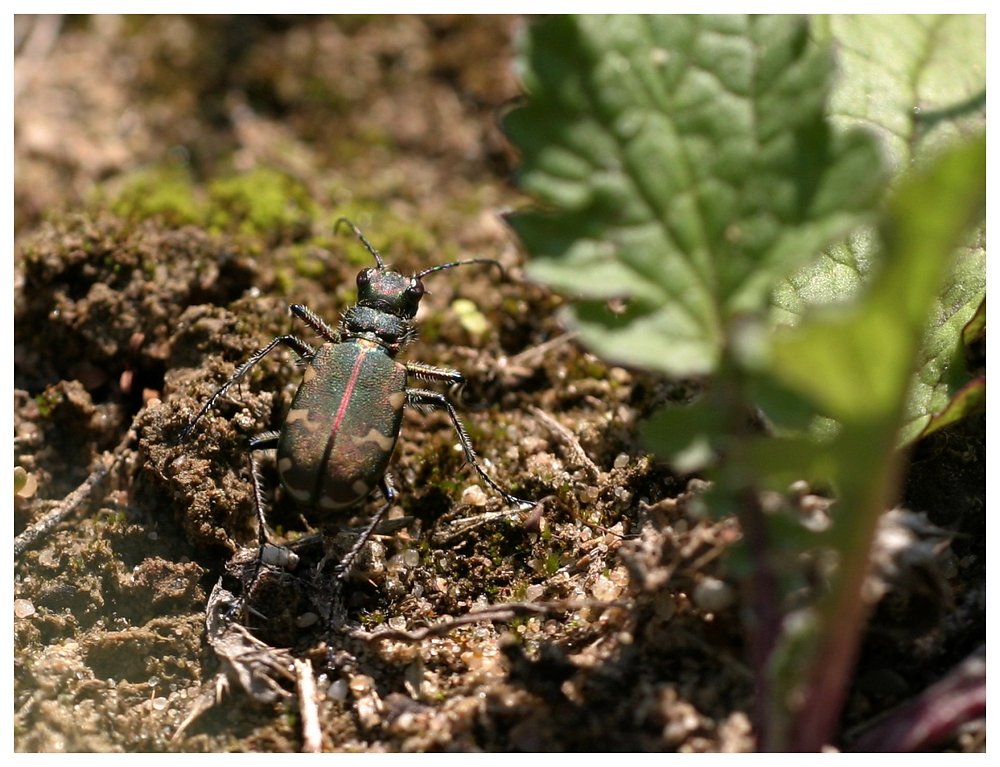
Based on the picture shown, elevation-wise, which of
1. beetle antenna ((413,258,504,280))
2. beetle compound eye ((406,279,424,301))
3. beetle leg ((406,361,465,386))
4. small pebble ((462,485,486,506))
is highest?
beetle antenna ((413,258,504,280))

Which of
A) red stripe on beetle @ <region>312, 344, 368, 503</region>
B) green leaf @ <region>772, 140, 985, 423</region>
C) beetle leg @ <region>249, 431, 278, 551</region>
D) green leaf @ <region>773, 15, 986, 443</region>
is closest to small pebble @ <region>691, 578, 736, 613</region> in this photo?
green leaf @ <region>773, 15, 986, 443</region>

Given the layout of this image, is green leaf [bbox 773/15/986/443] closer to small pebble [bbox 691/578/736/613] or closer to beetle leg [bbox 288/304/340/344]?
small pebble [bbox 691/578/736/613]

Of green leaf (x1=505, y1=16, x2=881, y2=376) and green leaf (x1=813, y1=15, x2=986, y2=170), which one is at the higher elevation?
green leaf (x1=813, y1=15, x2=986, y2=170)

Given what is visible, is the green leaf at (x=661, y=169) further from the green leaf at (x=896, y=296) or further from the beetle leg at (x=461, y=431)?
the beetle leg at (x=461, y=431)

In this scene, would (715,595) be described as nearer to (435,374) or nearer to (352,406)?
(352,406)

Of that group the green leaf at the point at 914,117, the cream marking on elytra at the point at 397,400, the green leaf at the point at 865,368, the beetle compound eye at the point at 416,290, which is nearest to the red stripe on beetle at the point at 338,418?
the cream marking on elytra at the point at 397,400

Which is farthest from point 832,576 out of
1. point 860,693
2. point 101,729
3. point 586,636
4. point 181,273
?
point 181,273
